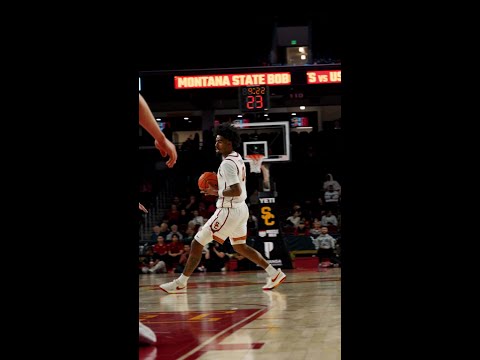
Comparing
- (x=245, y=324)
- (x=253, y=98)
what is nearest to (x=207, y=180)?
(x=245, y=324)

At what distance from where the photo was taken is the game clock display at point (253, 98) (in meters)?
14.5

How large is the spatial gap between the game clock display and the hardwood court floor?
7.00m

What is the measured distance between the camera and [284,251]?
1324 cm

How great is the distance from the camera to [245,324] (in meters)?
4.75

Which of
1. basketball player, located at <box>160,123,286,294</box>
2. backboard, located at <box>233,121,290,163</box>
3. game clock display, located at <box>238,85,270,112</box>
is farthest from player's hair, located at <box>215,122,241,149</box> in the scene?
game clock display, located at <box>238,85,270,112</box>

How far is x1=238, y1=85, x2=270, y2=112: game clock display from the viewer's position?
14484 mm

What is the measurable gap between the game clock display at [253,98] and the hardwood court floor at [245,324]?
7.00 m

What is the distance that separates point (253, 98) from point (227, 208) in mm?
7213

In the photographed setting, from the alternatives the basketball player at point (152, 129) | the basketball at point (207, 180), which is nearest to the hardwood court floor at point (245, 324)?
the basketball player at point (152, 129)

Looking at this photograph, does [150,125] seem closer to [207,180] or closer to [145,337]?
[145,337]

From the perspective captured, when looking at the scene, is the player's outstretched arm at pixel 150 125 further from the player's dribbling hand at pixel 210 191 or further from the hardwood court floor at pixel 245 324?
the player's dribbling hand at pixel 210 191

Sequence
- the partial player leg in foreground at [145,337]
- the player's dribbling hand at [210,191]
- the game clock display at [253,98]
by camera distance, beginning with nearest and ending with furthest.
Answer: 1. the partial player leg in foreground at [145,337]
2. the player's dribbling hand at [210,191]
3. the game clock display at [253,98]
